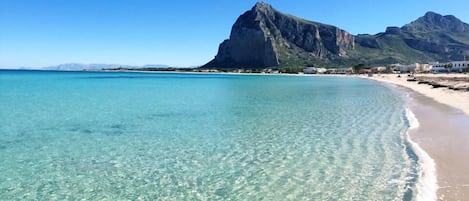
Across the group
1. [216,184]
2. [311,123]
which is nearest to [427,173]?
[216,184]

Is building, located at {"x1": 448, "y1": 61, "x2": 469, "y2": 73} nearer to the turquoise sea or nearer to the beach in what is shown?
the beach

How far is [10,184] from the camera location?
9.02 m

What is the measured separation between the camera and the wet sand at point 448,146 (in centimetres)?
834

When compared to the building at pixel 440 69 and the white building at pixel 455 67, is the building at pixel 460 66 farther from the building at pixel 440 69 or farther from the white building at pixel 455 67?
the building at pixel 440 69

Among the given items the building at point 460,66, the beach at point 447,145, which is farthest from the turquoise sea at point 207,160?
the building at point 460,66

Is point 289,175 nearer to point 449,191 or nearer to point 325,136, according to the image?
point 449,191

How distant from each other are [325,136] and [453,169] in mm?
5743

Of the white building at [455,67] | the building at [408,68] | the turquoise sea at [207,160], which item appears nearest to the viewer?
the turquoise sea at [207,160]

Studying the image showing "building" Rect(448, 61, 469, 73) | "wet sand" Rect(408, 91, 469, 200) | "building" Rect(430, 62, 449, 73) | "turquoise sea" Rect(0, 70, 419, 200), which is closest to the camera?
"wet sand" Rect(408, 91, 469, 200)

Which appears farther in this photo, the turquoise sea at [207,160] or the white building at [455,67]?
the white building at [455,67]

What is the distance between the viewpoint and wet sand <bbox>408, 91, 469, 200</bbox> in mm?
8344

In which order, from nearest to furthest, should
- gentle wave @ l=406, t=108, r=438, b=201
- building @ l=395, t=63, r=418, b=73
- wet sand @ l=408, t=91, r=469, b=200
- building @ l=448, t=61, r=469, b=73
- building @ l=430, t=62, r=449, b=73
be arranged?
gentle wave @ l=406, t=108, r=438, b=201, wet sand @ l=408, t=91, r=469, b=200, building @ l=448, t=61, r=469, b=73, building @ l=430, t=62, r=449, b=73, building @ l=395, t=63, r=418, b=73

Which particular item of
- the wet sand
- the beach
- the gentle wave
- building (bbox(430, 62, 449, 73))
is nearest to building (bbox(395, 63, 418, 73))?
building (bbox(430, 62, 449, 73))

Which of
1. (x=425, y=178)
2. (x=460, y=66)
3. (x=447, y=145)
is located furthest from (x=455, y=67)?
(x=425, y=178)
